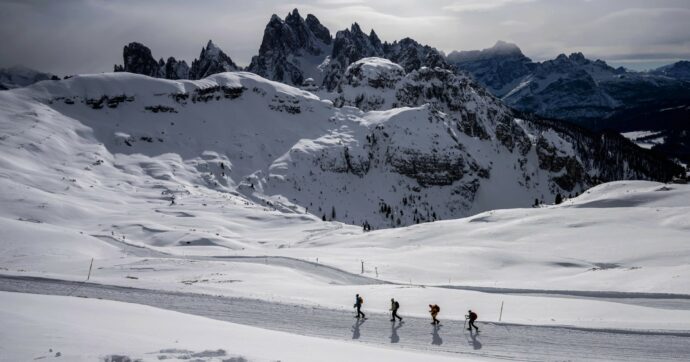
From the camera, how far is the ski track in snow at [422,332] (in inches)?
851

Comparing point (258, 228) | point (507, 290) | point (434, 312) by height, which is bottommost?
point (258, 228)

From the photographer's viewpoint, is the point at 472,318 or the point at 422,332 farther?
the point at 422,332

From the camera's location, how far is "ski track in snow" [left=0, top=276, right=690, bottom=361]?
2162 cm

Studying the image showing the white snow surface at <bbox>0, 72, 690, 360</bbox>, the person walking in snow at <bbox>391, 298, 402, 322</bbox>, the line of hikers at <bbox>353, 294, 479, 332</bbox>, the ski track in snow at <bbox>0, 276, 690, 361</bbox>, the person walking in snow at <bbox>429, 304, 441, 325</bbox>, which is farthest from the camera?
A: the white snow surface at <bbox>0, 72, 690, 360</bbox>

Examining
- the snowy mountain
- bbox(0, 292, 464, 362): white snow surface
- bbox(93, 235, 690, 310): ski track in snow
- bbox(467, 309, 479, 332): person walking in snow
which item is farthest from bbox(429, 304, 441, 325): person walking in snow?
the snowy mountain

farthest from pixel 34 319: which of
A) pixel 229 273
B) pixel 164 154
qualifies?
pixel 164 154

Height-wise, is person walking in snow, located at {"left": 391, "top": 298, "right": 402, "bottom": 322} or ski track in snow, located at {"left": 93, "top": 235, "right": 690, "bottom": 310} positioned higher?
person walking in snow, located at {"left": 391, "top": 298, "right": 402, "bottom": 322}

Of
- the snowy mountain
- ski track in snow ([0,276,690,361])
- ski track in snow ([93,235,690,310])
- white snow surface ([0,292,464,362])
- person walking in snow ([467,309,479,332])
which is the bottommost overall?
ski track in snow ([93,235,690,310])

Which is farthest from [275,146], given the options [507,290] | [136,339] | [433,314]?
[136,339]

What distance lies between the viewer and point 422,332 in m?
24.8

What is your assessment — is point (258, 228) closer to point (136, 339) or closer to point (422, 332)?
point (422, 332)

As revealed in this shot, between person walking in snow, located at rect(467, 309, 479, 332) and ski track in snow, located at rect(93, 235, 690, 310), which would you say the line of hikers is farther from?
ski track in snow, located at rect(93, 235, 690, 310)

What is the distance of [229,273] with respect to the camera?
136 ft

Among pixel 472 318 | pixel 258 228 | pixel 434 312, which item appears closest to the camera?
pixel 472 318
